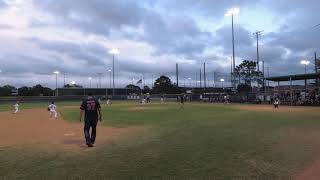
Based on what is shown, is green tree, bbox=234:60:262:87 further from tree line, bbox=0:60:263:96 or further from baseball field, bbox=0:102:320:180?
baseball field, bbox=0:102:320:180

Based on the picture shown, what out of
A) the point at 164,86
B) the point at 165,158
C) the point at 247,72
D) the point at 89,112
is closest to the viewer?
the point at 165,158

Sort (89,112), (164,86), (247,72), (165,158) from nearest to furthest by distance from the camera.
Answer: (165,158) → (89,112) → (247,72) → (164,86)

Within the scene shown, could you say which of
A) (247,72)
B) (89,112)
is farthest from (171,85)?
(89,112)

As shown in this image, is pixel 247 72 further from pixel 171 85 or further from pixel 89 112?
pixel 89 112

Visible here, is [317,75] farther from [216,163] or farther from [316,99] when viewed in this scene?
[216,163]

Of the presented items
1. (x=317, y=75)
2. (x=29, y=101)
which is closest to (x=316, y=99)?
(x=317, y=75)

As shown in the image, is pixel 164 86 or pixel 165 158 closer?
pixel 165 158

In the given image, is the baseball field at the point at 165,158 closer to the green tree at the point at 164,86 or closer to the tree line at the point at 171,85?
the tree line at the point at 171,85

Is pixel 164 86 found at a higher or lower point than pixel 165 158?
higher

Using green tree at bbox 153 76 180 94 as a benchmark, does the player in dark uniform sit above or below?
below

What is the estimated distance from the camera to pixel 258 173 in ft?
33.0

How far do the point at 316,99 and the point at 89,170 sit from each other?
53.7 meters

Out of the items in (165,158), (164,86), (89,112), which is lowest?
(165,158)

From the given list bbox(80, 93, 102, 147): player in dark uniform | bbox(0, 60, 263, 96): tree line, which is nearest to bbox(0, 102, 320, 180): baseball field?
bbox(80, 93, 102, 147): player in dark uniform
